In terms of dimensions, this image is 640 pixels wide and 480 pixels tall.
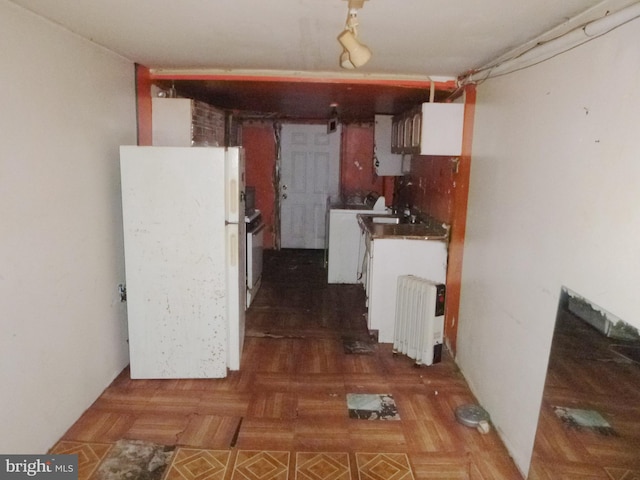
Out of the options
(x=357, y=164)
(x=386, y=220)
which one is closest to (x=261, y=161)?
(x=357, y=164)

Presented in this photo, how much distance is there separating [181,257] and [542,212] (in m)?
2.23

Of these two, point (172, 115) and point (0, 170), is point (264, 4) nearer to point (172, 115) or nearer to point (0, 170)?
point (0, 170)

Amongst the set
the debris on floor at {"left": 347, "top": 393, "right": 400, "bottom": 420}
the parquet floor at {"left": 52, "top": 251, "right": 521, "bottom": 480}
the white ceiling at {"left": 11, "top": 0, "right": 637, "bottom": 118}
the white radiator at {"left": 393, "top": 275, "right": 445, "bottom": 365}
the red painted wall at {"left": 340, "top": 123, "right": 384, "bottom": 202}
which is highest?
the white ceiling at {"left": 11, "top": 0, "right": 637, "bottom": 118}

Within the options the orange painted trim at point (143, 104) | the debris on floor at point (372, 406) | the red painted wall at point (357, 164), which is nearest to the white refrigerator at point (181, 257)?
the orange painted trim at point (143, 104)

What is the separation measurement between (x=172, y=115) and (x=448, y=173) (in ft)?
7.69

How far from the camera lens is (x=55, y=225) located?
2383 mm

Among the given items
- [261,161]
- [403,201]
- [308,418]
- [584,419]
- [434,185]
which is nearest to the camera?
[584,419]

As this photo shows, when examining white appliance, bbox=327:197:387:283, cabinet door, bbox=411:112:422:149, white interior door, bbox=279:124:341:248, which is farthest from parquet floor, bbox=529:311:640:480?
white interior door, bbox=279:124:341:248

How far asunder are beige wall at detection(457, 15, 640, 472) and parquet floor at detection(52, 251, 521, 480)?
29 cm

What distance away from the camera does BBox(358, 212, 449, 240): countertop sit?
379 cm

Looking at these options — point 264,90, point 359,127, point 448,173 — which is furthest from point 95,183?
point 359,127

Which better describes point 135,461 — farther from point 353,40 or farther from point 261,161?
point 261,161

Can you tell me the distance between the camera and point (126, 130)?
324 cm

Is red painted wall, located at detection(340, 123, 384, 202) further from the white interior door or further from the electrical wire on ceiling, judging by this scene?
the electrical wire on ceiling
